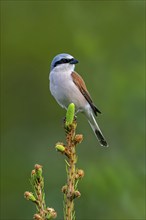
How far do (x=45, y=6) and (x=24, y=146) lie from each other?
318 centimetres

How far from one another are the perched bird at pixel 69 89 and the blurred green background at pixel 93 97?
2.67 feet

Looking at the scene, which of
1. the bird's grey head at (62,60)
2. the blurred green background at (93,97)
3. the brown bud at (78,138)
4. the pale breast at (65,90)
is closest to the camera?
the brown bud at (78,138)

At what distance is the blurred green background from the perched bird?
81 centimetres

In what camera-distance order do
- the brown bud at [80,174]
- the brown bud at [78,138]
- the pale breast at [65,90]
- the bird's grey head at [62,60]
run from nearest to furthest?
the brown bud at [80,174] < the brown bud at [78,138] < the pale breast at [65,90] < the bird's grey head at [62,60]

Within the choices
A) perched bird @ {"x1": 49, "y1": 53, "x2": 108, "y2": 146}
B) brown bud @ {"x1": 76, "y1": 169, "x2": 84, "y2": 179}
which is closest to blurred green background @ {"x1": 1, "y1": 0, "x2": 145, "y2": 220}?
perched bird @ {"x1": 49, "y1": 53, "x2": 108, "y2": 146}

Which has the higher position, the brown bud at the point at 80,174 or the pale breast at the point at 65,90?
the pale breast at the point at 65,90

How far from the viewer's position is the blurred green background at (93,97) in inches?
244

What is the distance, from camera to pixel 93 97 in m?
8.41

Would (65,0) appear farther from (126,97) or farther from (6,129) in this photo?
(126,97)

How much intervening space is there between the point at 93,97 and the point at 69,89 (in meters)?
2.88

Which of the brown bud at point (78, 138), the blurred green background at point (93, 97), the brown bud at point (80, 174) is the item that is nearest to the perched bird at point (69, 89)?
the blurred green background at point (93, 97)

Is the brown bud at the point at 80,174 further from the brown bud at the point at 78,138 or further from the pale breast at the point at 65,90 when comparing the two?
the pale breast at the point at 65,90

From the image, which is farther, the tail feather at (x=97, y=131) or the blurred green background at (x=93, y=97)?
the blurred green background at (x=93, y=97)

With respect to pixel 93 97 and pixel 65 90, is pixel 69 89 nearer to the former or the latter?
pixel 65 90
